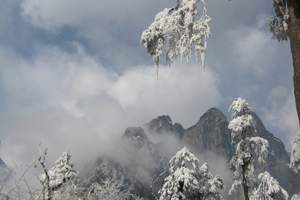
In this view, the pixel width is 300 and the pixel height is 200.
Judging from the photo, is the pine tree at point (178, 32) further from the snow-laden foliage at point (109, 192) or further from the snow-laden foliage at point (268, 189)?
the snow-laden foliage at point (268, 189)

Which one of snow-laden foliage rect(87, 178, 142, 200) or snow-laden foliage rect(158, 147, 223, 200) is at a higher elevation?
snow-laden foliage rect(158, 147, 223, 200)

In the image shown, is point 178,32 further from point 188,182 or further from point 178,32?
point 188,182

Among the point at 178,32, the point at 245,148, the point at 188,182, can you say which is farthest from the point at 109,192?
the point at 188,182

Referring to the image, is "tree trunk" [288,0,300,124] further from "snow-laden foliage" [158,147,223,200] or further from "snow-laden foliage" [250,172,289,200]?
"snow-laden foliage" [250,172,289,200]

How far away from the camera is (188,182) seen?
4397 centimetres

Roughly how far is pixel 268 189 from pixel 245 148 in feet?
35.7

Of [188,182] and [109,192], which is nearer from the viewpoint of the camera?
[109,192]

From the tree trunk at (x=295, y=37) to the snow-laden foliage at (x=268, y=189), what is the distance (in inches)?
1357

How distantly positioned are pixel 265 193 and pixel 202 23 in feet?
114

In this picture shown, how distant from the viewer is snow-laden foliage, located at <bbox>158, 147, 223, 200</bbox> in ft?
145

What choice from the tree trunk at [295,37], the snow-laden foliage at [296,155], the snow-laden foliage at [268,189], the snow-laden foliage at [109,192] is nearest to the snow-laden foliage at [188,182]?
the snow-laden foliage at [268,189]

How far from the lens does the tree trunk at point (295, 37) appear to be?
35.1 ft

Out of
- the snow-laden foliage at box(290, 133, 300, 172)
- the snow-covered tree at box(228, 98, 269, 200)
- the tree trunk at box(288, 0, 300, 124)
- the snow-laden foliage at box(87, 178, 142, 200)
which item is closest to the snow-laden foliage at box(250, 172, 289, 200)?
the snow-laden foliage at box(290, 133, 300, 172)

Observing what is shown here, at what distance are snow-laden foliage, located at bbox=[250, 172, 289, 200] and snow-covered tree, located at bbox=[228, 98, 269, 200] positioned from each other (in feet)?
25.6
